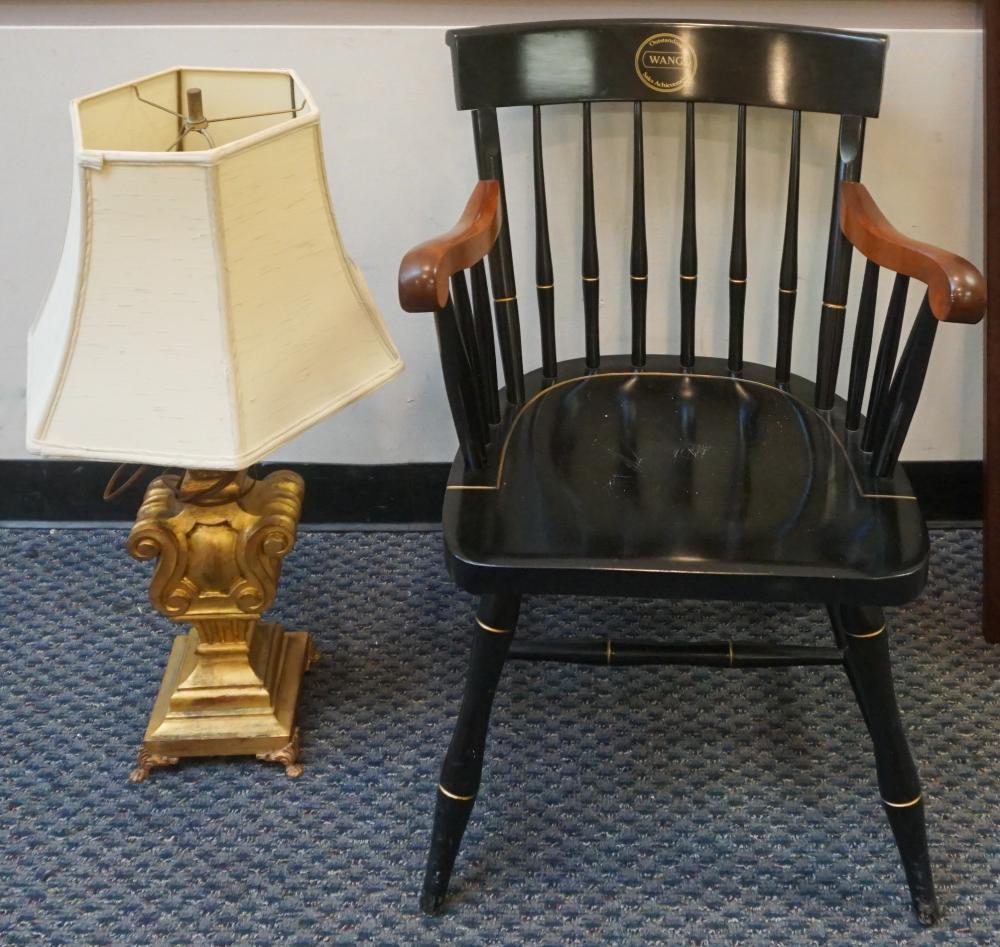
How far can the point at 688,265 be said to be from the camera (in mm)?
1401

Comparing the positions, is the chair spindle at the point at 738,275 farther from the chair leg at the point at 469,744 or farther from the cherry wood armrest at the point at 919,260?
the chair leg at the point at 469,744

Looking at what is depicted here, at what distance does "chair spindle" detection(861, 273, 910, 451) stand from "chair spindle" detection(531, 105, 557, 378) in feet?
1.21

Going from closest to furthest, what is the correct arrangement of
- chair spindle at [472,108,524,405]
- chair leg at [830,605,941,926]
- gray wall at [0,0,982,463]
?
chair leg at [830,605,941,926]
chair spindle at [472,108,524,405]
gray wall at [0,0,982,463]

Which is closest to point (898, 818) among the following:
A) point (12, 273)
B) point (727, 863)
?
point (727, 863)

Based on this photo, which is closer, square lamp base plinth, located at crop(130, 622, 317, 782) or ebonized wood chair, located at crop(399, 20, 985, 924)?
ebonized wood chair, located at crop(399, 20, 985, 924)

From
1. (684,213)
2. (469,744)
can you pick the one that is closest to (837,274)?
(684,213)

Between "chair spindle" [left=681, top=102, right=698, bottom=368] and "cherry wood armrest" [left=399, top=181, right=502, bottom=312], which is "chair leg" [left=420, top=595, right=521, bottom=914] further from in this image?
"chair spindle" [left=681, top=102, right=698, bottom=368]

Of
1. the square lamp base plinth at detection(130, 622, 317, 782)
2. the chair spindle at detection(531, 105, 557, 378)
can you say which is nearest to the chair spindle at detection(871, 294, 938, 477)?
the chair spindle at detection(531, 105, 557, 378)

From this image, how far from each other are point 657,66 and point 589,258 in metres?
0.22

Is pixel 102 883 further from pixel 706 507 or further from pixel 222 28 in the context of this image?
pixel 222 28

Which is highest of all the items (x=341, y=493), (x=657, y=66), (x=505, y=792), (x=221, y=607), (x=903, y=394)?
(x=657, y=66)

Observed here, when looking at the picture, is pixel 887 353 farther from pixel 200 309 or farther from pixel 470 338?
pixel 200 309

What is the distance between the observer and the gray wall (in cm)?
147

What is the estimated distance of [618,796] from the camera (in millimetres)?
1374
